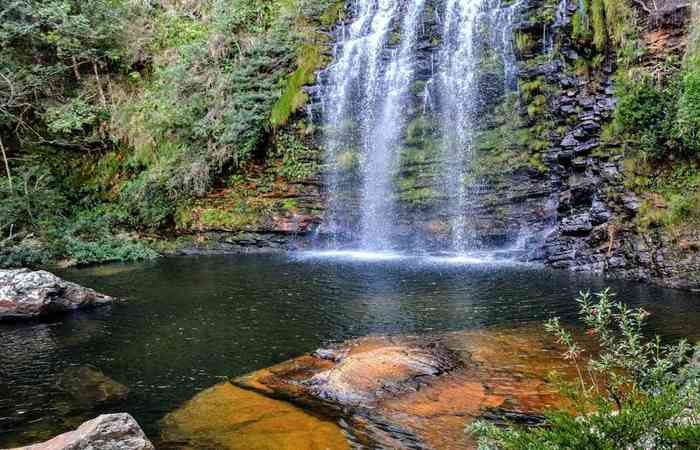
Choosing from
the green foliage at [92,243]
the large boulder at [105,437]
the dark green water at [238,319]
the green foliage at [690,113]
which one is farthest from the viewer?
the green foliage at [92,243]

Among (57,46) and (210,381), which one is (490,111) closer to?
(210,381)

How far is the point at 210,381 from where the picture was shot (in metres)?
6.03

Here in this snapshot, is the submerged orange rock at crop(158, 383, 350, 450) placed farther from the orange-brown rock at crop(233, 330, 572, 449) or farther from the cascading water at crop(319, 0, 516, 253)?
the cascading water at crop(319, 0, 516, 253)

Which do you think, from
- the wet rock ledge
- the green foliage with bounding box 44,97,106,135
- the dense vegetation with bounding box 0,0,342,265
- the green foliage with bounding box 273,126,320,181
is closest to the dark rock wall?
the wet rock ledge

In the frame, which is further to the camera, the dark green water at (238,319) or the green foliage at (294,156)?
the green foliage at (294,156)

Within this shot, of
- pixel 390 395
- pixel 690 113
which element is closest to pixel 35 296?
pixel 390 395

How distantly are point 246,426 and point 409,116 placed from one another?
1369 centimetres

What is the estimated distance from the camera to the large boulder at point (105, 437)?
366 centimetres

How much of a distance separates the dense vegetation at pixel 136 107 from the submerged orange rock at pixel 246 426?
1228 centimetres

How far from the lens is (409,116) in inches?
667

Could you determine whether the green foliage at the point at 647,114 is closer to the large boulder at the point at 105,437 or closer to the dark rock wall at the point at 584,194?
the dark rock wall at the point at 584,194

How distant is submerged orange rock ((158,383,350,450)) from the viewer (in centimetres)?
436

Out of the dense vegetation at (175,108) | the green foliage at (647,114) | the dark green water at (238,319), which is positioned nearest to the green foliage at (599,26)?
the dense vegetation at (175,108)

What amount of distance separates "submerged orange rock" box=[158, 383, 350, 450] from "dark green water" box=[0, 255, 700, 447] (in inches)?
11.2
